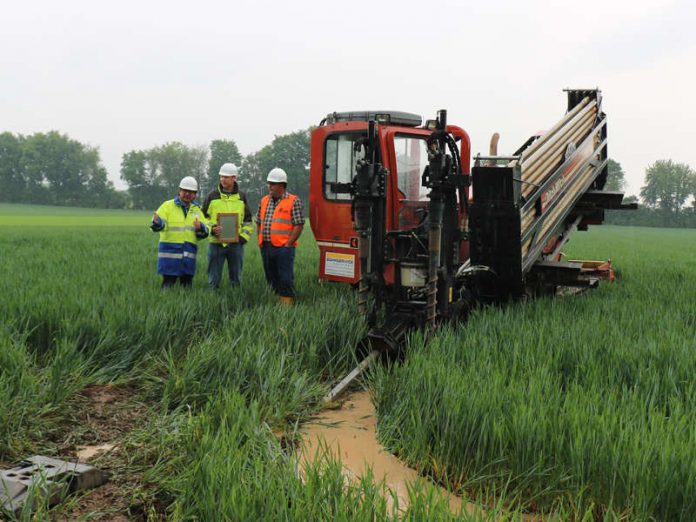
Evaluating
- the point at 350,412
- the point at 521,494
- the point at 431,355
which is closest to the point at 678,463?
the point at 521,494

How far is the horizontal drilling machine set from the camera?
5.58m

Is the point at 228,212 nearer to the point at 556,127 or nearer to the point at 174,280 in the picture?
the point at 174,280

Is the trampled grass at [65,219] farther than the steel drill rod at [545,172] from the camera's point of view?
Yes

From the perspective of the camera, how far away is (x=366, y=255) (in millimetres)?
5797

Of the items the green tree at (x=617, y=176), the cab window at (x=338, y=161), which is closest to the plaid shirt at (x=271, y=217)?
the cab window at (x=338, y=161)

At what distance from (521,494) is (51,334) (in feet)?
14.0

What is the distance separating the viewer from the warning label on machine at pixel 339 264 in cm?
707

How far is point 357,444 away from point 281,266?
418 centimetres

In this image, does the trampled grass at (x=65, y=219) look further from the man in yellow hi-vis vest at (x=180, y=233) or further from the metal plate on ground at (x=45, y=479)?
the metal plate on ground at (x=45, y=479)

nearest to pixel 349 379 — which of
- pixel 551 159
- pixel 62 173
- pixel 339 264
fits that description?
pixel 339 264

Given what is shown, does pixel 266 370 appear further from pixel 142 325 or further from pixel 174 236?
pixel 174 236

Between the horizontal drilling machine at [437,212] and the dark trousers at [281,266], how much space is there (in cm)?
66

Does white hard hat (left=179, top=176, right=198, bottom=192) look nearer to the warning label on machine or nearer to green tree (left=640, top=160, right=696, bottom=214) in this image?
the warning label on machine

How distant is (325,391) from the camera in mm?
4688
